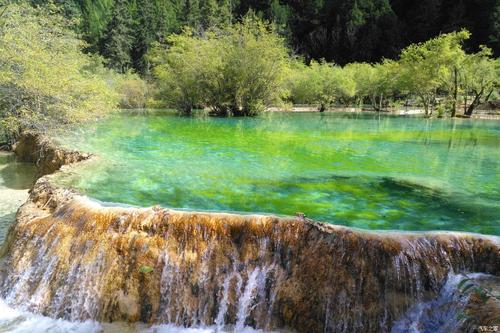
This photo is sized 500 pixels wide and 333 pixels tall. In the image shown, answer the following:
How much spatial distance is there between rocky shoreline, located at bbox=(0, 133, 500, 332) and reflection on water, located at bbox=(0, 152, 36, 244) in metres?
2.28

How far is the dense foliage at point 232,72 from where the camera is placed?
101 ft

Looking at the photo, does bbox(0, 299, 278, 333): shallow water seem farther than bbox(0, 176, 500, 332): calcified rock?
Yes

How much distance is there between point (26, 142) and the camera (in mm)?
14789

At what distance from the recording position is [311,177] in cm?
978

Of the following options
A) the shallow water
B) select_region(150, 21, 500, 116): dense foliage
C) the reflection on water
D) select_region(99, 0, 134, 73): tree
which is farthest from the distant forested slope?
the shallow water

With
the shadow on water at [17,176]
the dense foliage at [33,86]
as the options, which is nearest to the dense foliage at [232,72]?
the dense foliage at [33,86]

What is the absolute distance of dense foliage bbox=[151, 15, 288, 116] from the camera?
30.8 m

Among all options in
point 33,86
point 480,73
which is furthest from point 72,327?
point 480,73

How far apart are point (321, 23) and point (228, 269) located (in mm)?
79130

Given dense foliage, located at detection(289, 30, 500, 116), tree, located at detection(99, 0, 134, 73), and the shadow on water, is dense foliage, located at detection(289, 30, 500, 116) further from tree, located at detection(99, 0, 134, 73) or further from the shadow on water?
tree, located at detection(99, 0, 134, 73)

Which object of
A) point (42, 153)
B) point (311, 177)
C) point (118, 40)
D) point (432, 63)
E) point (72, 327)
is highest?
point (118, 40)

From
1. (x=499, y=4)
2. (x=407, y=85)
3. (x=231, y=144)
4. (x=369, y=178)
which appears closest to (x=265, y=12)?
(x=499, y=4)

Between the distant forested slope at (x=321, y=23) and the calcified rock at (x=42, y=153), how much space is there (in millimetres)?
45043

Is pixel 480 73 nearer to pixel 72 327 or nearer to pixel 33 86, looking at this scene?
pixel 33 86
